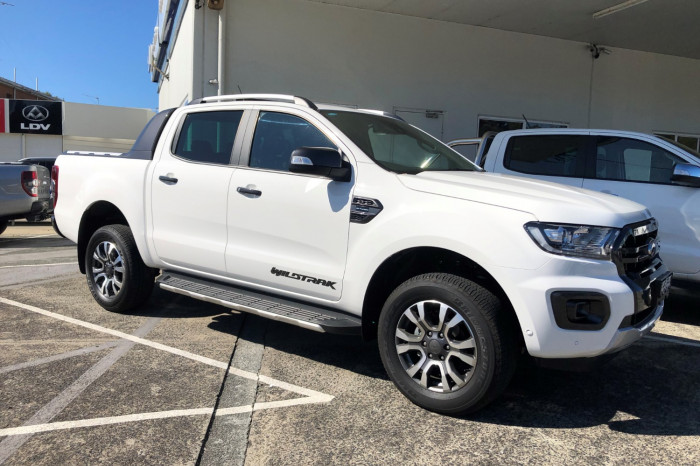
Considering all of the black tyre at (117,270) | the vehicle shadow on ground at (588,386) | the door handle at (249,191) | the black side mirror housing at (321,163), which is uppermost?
the black side mirror housing at (321,163)

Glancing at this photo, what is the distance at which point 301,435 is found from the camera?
10.1ft

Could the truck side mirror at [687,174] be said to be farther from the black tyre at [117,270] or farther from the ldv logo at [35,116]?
the ldv logo at [35,116]

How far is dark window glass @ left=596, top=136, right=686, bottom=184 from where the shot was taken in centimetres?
562

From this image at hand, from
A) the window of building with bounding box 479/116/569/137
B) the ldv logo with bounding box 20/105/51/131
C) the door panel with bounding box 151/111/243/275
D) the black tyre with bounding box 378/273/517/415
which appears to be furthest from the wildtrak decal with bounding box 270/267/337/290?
the ldv logo with bounding box 20/105/51/131

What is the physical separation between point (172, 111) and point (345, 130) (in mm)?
2040

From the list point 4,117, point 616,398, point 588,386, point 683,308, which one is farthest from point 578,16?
point 4,117

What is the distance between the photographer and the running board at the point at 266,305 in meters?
3.60

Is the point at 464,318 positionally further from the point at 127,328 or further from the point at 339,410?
the point at 127,328

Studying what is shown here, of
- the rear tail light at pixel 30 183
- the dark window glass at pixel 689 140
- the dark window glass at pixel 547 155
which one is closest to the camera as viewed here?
the dark window glass at pixel 547 155

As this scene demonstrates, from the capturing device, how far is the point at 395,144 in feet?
13.6

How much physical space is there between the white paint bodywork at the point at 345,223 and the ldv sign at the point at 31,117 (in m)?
25.2

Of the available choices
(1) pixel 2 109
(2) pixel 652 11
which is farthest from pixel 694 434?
(1) pixel 2 109

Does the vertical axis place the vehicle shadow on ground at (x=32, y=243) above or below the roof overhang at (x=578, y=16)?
below

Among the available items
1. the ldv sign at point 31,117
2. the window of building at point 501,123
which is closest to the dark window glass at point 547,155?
the window of building at point 501,123
